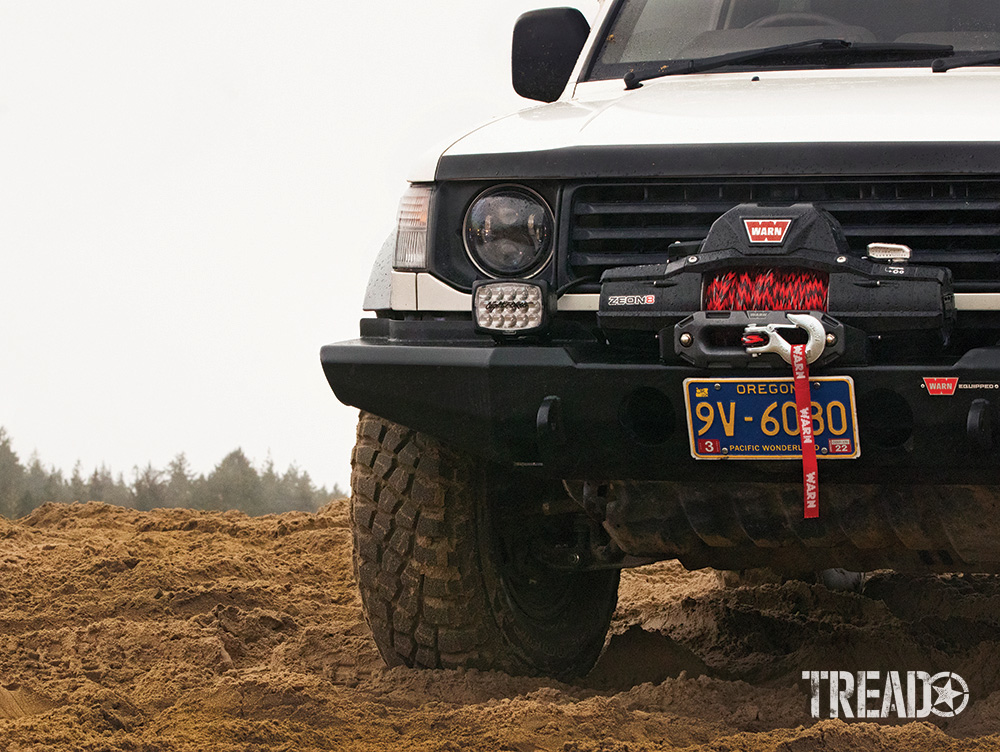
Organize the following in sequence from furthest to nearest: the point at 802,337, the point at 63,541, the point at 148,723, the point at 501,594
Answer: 1. the point at 63,541
2. the point at 501,594
3. the point at 148,723
4. the point at 802,337

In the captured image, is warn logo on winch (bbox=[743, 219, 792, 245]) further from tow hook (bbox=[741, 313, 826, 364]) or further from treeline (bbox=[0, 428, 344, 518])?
treeline (bbox=[0, 428, 344, 518])

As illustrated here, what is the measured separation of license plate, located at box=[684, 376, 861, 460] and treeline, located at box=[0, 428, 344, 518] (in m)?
5.02

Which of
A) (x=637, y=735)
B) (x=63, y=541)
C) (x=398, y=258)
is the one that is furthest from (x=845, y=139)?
(x=63, y=541)

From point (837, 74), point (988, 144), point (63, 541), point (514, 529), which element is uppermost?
point (837, 74)

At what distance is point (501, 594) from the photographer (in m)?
4.02

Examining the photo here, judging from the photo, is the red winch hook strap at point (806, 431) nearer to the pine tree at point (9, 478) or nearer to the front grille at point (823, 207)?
the front grille at point (823, 207)

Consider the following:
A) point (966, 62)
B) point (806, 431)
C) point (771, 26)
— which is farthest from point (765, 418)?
point (771, 26)

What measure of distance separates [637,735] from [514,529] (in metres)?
0.92

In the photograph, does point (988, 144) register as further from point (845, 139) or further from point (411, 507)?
point (411, 507)

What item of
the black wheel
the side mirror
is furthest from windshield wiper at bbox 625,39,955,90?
the black wheel

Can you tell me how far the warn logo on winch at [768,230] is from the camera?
10.1ft

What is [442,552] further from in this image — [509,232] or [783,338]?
[783,338]

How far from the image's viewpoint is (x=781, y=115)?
3.39 meters

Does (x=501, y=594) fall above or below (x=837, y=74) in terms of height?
below
